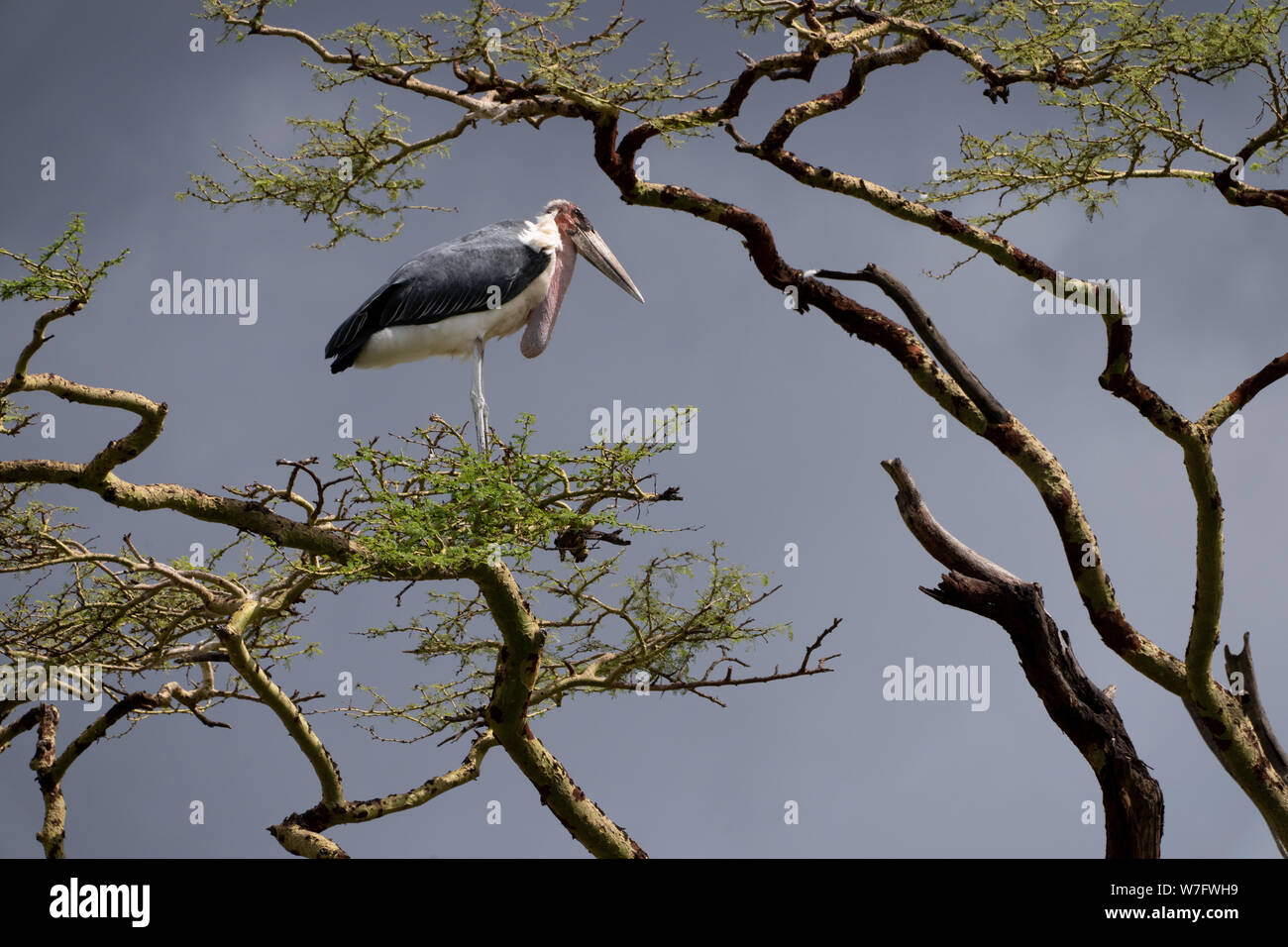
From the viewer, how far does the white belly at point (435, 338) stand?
693 centimetres

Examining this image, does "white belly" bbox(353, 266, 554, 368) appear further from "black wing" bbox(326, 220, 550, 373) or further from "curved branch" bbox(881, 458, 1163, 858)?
"curved branch" bbox(881, 458, 1163, 858)

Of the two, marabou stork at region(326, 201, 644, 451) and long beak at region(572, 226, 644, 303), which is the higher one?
Result: long beak at region(572, 226, 644, 303)

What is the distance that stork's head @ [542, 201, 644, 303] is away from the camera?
25.2 feet

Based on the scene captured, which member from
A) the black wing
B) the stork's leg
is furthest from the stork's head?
the stork's leg

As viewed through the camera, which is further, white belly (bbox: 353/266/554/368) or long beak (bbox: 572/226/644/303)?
long beak (bbox: 572/226/644/303)

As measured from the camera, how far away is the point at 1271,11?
7473 millimetres

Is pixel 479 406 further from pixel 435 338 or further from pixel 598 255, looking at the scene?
pixel 598 255

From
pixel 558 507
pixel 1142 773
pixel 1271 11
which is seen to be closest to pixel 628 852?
pixel 558 507

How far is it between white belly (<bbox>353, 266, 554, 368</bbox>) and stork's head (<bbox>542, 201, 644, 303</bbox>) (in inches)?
25.5

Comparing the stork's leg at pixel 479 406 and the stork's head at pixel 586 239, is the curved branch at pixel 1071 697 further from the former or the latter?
the stork's head at pixel 586 239

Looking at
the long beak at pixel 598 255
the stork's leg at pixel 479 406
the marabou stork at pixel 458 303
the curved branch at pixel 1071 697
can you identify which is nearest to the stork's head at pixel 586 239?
the long beak at pixel 598 255

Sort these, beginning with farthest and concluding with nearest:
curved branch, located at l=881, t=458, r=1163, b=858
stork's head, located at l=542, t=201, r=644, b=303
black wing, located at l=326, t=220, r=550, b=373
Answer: stork's head, located at l=542, t=201, r=644, b=303 → black wing, located at l=326, t=220, r=550, b=373 → curved branch, located at l=881, t=458, r=1163, b=858

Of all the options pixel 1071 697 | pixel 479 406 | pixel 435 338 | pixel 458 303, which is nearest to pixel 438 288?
pixel 458 303

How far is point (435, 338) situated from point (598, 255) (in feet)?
4.06
